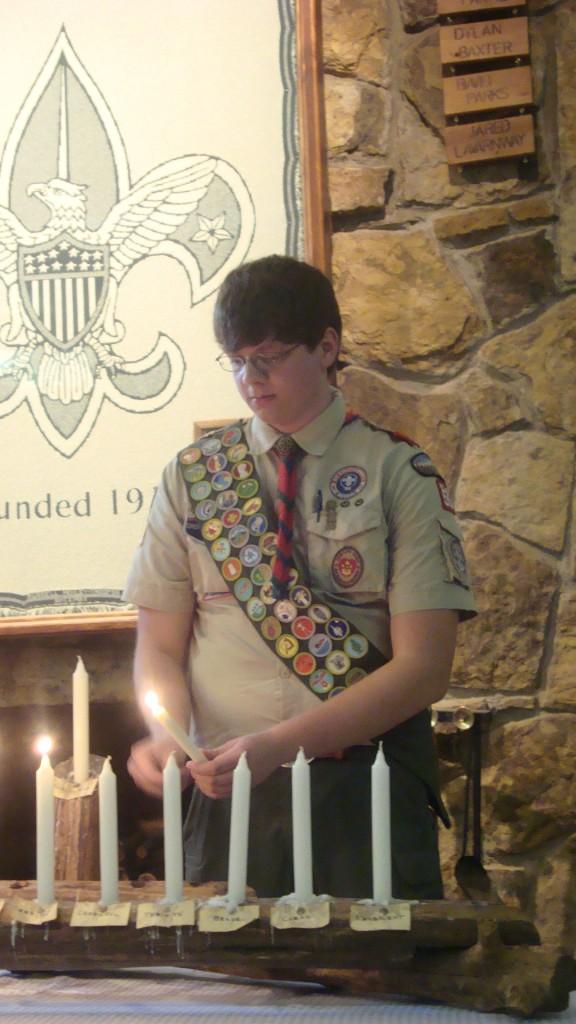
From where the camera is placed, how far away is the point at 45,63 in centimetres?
258

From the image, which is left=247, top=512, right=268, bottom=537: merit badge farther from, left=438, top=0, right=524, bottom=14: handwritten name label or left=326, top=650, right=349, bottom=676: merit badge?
left=438, top=0, right=524, bottom=14: handwritten name label

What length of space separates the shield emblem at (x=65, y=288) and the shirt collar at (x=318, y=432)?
0.90m

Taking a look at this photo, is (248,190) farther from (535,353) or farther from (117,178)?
(535,353)

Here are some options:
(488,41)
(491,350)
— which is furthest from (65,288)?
(488,41)

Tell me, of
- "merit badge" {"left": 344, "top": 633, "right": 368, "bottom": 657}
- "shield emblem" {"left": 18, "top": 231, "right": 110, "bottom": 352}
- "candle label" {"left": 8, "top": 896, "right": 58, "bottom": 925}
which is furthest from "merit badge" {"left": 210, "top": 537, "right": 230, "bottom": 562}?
"shield emblem" {"left": 18, "top": 231, "right": 110, "bottom": 352}

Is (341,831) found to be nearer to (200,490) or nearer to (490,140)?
(200,490)

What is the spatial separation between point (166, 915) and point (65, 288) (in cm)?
167

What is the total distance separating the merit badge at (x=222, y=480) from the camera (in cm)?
172

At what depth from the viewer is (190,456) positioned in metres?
1.77

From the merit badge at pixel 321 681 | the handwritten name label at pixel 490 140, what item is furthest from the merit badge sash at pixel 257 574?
the handwritten name label at pixel 490 140

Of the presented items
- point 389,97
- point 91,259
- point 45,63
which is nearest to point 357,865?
point 91,259

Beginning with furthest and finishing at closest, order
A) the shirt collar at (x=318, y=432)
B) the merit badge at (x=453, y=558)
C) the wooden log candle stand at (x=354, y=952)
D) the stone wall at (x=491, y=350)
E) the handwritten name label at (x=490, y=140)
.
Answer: the handwritten name label at (x=490, y=140), the stone wall at (x=491, y=350), the shirt collar at (x=318, y=432), the merit badge at (x=453, y=558), the wooden log candle stand at (x=354, y=952)

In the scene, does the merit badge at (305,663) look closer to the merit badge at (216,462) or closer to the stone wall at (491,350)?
the merit badge at (216,462)

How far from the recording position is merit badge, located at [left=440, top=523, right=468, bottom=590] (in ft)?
5.23
